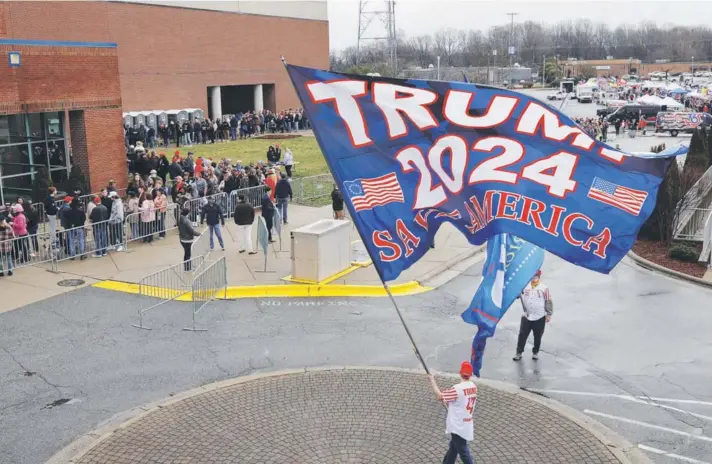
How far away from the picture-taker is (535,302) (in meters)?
12.8

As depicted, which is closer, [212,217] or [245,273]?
[245,273]

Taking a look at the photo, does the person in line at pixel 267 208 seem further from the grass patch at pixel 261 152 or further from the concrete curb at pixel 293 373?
the grass patch at pixel 261 152

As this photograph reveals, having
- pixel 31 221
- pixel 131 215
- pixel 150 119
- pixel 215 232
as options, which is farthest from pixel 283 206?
pixel 150 119

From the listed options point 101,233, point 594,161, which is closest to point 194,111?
point 101,233

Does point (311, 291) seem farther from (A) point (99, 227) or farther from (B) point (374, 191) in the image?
(B) point (374, 191)

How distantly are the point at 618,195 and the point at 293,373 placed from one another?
5.85 m

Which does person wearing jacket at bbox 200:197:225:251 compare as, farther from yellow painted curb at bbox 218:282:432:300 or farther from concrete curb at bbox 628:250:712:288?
concrete curb at bbox 628:250:712:288

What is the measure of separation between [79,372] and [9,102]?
1414 centimetres

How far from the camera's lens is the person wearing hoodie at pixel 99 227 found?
19.5 metres

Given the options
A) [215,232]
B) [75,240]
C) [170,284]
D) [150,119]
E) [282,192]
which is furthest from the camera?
[150,119]

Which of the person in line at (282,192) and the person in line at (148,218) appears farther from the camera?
the person in line at (282,192)

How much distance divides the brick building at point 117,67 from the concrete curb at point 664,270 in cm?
1789

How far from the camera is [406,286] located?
57.0ft

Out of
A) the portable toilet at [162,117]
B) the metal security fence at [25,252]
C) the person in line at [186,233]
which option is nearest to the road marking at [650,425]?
the person in line at [186,233]
